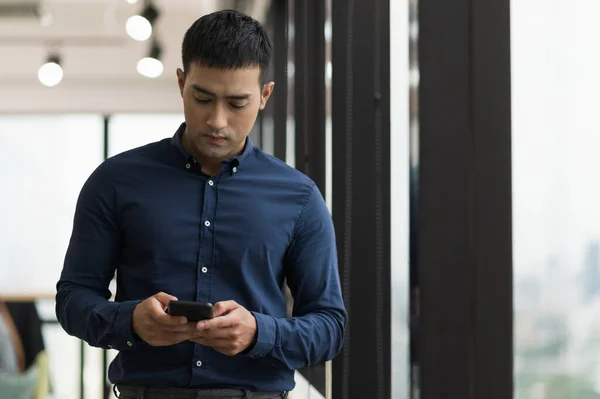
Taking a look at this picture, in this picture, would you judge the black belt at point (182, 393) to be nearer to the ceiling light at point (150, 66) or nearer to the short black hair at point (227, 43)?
the short black hair at point (227, 43)

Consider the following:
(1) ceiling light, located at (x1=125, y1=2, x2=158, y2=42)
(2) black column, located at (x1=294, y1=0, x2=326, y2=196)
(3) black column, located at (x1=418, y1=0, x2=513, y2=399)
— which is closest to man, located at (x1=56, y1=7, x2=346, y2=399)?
(3) black column, located at (x1=418, y1=0, x2=513, y2=399)

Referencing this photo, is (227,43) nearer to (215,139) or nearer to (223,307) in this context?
(215,139)

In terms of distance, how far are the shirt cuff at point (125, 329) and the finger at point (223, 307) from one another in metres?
0.12

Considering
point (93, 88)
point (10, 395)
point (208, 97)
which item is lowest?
point (10, 395)

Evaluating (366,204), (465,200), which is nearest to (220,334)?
(465,200)

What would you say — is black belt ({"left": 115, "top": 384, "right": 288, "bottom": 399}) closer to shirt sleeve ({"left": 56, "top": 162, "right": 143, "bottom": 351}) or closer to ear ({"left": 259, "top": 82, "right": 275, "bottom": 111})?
shirt sleeve ({"left": 56, "top": 162, "right": 143, "bottom": 351})

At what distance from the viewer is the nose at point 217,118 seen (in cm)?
129

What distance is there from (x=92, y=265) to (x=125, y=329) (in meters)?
0.12

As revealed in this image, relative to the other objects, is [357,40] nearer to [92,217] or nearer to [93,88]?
[92,217]

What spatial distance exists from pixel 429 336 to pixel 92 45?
22.4 ft

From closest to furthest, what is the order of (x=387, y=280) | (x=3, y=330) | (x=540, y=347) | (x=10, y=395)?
1. (x=540, y=347)
2. (x=387, y=280)
3. (x=10, y=395)
4. (x=3, y=330)

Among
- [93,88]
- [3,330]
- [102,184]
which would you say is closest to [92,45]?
[93,88]

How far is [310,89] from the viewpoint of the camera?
129 inches

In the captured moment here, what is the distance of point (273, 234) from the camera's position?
1326 millimetres
